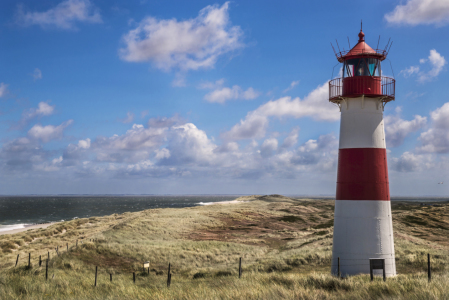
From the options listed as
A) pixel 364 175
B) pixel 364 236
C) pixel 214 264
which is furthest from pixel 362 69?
pixel 214 264

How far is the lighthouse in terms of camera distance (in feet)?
42.6

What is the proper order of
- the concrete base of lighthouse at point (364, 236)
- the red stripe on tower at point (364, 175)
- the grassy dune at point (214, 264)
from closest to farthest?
the grassy dune at point (214, 264)
the concrete base of lighthouse at point (364, 236)
the red stripe on tower at point (364, 175)

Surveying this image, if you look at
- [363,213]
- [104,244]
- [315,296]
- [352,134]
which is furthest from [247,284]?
[104,244]

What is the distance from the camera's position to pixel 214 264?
81.1 ft

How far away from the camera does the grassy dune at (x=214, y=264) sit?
33.9 feet

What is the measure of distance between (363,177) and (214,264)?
1470cm

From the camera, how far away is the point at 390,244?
13.2 meters

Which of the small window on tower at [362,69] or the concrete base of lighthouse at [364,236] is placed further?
the small window on tower at [362,69]

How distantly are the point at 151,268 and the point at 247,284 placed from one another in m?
12.8

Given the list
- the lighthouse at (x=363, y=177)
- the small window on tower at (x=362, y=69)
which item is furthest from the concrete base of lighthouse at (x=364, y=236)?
the small window on tower at (x=362, y=69)

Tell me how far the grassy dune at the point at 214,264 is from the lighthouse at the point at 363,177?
39.2 inches

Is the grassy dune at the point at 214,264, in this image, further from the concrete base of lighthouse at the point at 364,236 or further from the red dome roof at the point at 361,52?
the red dome roof at the point at 361,52

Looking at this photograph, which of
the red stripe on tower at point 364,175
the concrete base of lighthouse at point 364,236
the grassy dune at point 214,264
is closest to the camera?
the grassy dune at point 214,264

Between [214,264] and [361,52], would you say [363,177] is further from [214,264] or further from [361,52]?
[214,264]
